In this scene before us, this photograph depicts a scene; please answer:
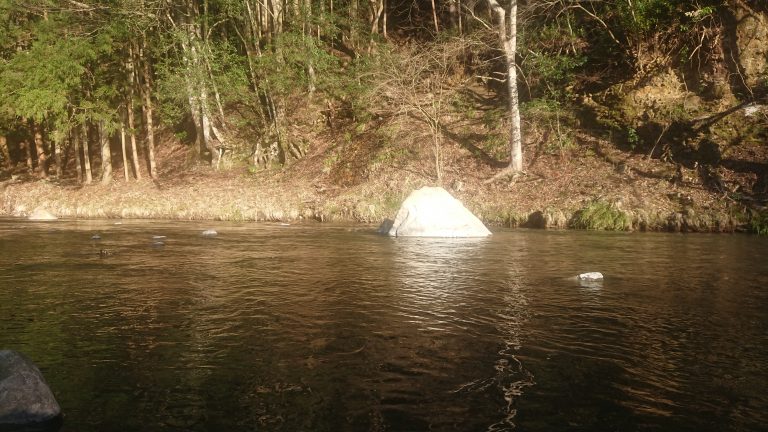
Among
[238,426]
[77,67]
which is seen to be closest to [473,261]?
[238,426]

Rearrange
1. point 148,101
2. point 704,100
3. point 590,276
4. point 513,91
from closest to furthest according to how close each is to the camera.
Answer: point 590,276 → point 704,100 → point 513,91 → point 148,101

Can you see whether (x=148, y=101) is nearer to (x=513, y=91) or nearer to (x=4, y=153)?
(x=4, y=153)

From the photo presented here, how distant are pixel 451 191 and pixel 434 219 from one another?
8307 millimetres

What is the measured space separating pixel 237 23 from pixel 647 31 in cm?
3003

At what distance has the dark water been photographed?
18.2 ft

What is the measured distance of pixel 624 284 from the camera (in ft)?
40.5

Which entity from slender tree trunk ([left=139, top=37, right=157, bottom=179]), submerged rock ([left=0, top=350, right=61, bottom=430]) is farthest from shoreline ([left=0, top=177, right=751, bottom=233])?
submerged rock ([left=0, top=350, right=61, bottom=430])

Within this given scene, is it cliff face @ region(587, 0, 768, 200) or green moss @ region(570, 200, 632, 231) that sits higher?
cliff face @ region(587, 0, 768, 200)

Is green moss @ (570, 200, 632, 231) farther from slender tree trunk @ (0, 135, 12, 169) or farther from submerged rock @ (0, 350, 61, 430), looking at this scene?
slender tree trunk @ (0, 135, 12, 169)

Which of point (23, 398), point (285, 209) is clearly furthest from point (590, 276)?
point (285, 209)

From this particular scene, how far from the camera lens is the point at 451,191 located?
29.9m

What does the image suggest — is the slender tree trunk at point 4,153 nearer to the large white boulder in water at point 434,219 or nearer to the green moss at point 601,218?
the large white boulder in water at point 434,219

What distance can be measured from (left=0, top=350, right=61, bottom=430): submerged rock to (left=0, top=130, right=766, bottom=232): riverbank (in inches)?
907

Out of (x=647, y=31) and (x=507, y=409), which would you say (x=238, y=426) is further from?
(x=647, y=31)
